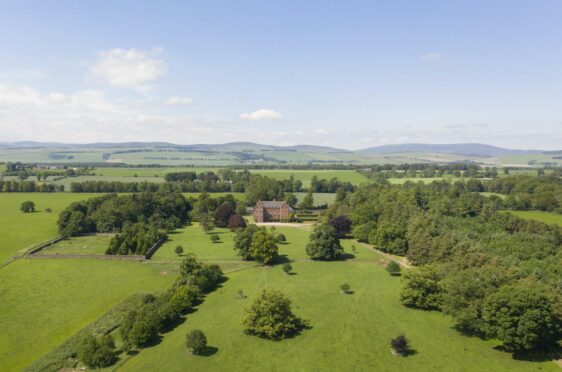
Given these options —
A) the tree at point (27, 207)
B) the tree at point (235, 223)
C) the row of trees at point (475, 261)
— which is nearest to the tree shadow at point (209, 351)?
the row of trees at point (475, 261)

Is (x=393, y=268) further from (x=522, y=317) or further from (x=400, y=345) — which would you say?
(x=522, y=317)

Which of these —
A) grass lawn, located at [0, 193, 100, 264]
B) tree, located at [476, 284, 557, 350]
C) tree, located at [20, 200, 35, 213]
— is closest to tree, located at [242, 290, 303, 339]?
tree, located at [476, 284, 557, 350]

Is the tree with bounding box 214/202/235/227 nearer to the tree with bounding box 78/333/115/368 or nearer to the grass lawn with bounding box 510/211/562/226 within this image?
the tree with bounding box 78/333/115/368

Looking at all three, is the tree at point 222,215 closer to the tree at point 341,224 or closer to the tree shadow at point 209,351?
the tree at point 341,224

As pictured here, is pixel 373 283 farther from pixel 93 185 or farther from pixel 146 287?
pixel 93 185

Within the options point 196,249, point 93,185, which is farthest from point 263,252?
point 93,185

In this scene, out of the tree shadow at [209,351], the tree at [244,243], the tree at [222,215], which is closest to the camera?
the tree shadow at [209,351]
